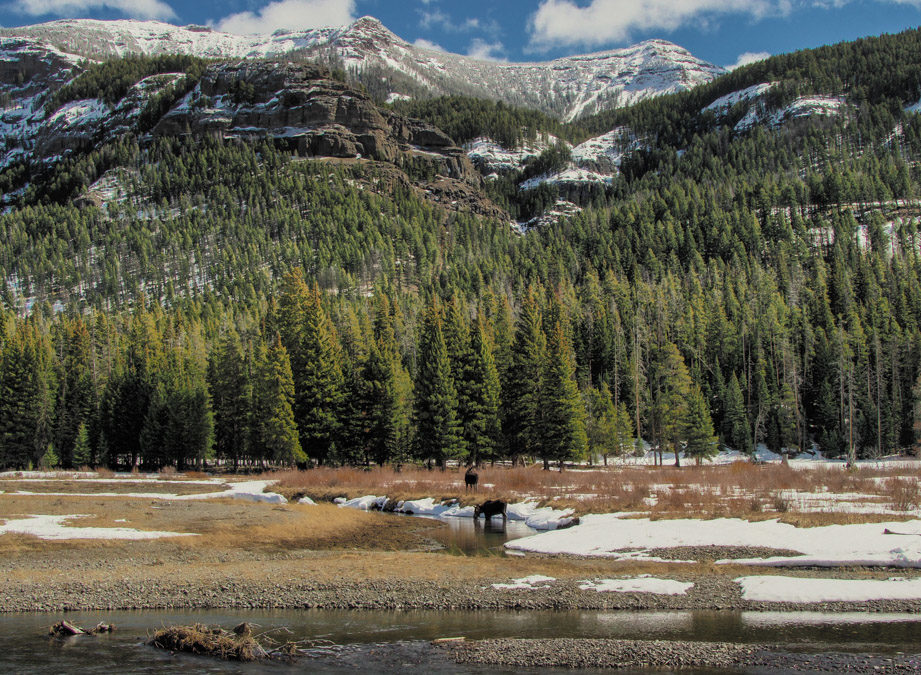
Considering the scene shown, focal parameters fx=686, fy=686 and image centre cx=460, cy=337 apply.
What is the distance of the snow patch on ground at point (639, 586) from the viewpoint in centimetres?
1761

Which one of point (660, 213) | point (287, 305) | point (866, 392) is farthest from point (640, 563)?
point (660, 213)

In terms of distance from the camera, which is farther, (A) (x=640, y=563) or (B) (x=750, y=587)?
(A) (x=640, y=563)

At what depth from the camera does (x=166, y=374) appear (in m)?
76.5

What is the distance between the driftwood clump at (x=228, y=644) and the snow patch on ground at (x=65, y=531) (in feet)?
41.2

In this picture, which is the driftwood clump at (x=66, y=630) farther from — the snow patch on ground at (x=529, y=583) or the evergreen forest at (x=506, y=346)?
the evergreen forest at (x=506, y=346)

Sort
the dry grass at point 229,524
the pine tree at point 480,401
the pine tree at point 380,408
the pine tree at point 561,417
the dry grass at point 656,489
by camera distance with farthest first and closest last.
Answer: the pine tree at point 380,408 < the pine tree at point 480,401 < the pine tree at point 561,417 < the dry grass at point 656,489 < the dry grass at point 229,524

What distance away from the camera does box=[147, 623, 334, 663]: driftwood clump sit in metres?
13.4

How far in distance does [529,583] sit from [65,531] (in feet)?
59.2

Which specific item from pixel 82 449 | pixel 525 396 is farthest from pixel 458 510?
pixel 82 449

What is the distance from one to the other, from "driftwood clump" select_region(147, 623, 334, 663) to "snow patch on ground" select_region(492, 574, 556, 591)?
5.58m

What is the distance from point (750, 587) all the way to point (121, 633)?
49.4ft

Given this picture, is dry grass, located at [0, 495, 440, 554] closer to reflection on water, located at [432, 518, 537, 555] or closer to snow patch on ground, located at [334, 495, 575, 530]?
reflection on water, located at [432, 518, 537, 555]

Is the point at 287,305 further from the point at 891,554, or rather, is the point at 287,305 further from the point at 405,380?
the point at 891,554

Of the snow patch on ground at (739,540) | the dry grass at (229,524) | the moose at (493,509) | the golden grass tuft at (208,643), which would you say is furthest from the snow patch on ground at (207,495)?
the golden grass tuft at (208,643)
